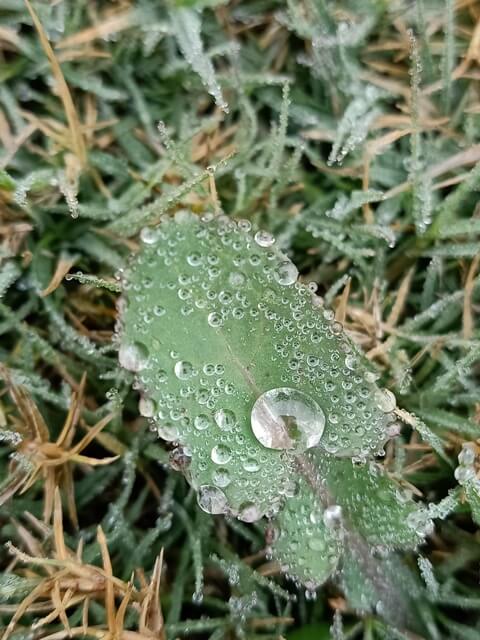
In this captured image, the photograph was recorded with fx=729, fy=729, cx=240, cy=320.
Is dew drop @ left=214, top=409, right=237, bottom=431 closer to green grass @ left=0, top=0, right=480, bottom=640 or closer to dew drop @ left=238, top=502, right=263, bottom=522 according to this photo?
dew drop @ left=238, top=502, right=263, bottom=522

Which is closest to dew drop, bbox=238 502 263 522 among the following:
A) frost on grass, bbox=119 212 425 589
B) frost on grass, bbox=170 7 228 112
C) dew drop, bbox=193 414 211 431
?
frost on grass, bbox=119 212 425 589

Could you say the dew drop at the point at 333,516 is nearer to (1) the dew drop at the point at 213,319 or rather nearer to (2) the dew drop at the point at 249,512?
(2) the dew drop at the point at 249,512

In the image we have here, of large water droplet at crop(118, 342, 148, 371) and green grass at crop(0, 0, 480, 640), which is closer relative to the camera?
large water droplet at crop(118, 342, 148, 371)

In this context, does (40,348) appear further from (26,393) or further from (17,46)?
(17,46)

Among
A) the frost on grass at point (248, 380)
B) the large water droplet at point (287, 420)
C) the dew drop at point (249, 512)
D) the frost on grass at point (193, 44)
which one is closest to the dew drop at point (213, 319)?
the frost on grass at point (248, 380)

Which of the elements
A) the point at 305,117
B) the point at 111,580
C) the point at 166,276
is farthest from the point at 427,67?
the point at 111,580

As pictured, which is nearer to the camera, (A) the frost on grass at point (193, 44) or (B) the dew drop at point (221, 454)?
(B) the dew drop at point (221, 454)

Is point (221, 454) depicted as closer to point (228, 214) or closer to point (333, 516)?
point (333, 516)
